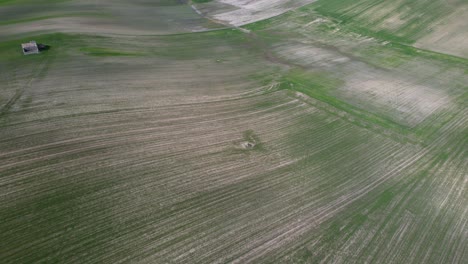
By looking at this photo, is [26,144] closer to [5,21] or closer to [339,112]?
[339,112]

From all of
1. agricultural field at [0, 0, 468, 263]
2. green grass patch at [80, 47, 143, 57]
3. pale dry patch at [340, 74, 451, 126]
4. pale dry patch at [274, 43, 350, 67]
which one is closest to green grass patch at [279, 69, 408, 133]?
agricultural field at [0, 0, 468, 263]

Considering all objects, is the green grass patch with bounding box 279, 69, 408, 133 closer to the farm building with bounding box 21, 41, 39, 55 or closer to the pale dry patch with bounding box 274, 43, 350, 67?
the pale dry patch with bounding box 274, 43, 350, 67

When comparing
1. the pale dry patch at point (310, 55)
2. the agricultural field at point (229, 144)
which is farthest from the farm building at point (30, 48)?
the pale dry patch at point (310, 55)

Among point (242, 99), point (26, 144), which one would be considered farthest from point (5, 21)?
point (242, 99)

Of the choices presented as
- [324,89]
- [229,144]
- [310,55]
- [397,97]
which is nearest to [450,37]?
[397,97]

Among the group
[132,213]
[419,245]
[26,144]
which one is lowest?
[419,245]

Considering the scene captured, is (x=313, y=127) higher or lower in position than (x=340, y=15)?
lower
